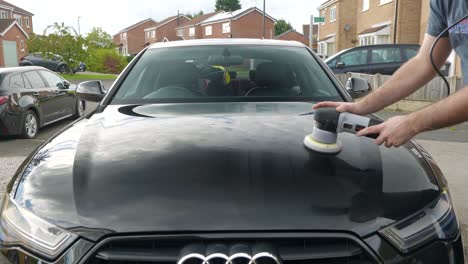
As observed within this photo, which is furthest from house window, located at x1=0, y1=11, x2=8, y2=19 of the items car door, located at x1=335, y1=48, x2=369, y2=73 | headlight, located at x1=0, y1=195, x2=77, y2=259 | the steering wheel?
headlight, located at x1=0, y1=195, x2=77, y2=259

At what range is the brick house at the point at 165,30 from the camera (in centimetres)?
8188

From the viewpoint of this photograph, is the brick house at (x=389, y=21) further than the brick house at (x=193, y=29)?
No

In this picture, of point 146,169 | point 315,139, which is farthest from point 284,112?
point 146,169

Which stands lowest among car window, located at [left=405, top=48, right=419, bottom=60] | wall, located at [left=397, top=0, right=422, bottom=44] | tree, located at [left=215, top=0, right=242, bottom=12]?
car window, located at [left=405, top=48, right=419, bottom=60]

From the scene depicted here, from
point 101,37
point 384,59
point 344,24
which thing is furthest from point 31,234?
point 101,37

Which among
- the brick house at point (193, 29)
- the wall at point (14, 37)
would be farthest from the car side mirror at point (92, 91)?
the brick house at point (193, 29)

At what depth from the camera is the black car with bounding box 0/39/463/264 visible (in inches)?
61.7

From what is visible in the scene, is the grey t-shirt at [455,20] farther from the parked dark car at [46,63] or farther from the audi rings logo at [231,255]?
the parked dark car at [46,63]

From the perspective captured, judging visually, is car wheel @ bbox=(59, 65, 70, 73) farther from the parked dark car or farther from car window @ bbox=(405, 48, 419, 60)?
car window @ bbox=(405, 48, 419, 60)

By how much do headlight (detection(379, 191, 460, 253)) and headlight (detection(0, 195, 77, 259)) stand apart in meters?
1.13

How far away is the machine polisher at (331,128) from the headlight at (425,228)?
42 centimetres

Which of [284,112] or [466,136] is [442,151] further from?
[284,112]

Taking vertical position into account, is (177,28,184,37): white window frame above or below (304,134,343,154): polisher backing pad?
above

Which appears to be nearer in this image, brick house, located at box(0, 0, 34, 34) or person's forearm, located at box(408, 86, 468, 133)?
person's forearm, located at box(408, 86, 468, 133)
